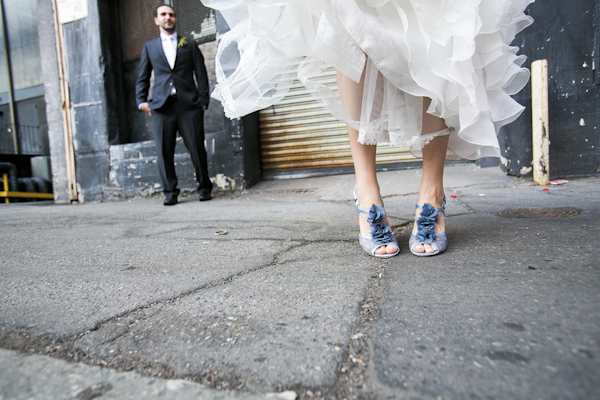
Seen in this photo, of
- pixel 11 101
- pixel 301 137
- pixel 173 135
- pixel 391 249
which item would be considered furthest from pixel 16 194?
pixel 391 249

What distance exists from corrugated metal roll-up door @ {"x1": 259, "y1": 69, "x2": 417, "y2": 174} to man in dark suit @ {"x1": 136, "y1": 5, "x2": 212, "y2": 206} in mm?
732

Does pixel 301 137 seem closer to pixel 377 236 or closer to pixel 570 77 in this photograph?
pixel 570 77

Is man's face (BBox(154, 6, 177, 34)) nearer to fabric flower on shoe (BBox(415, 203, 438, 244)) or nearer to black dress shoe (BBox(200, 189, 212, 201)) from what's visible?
black dress shoe (BBox(200, 189, 212, 201))

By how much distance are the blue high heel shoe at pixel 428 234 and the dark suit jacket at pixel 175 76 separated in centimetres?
249

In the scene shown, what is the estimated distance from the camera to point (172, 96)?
9.84ft

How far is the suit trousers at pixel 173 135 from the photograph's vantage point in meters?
3.04

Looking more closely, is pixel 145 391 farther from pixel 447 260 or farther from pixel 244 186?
pixel 244 186

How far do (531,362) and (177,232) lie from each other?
1.45m

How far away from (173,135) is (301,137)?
1.20m

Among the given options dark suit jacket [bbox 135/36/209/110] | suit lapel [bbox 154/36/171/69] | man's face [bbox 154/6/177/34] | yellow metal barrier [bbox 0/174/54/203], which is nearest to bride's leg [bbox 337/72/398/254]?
dark suit jacket [bbox 135/36/209/110]

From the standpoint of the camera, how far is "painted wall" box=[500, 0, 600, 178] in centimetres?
238

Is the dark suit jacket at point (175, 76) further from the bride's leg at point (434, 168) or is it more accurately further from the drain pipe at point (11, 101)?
the drain pipe at point (11, 101)

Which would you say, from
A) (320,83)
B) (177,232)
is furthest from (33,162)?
(320,83)

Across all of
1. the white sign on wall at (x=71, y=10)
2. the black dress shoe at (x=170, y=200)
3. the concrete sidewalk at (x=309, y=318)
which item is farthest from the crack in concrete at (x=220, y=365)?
the white sign on wall at (x=71, y=10)
